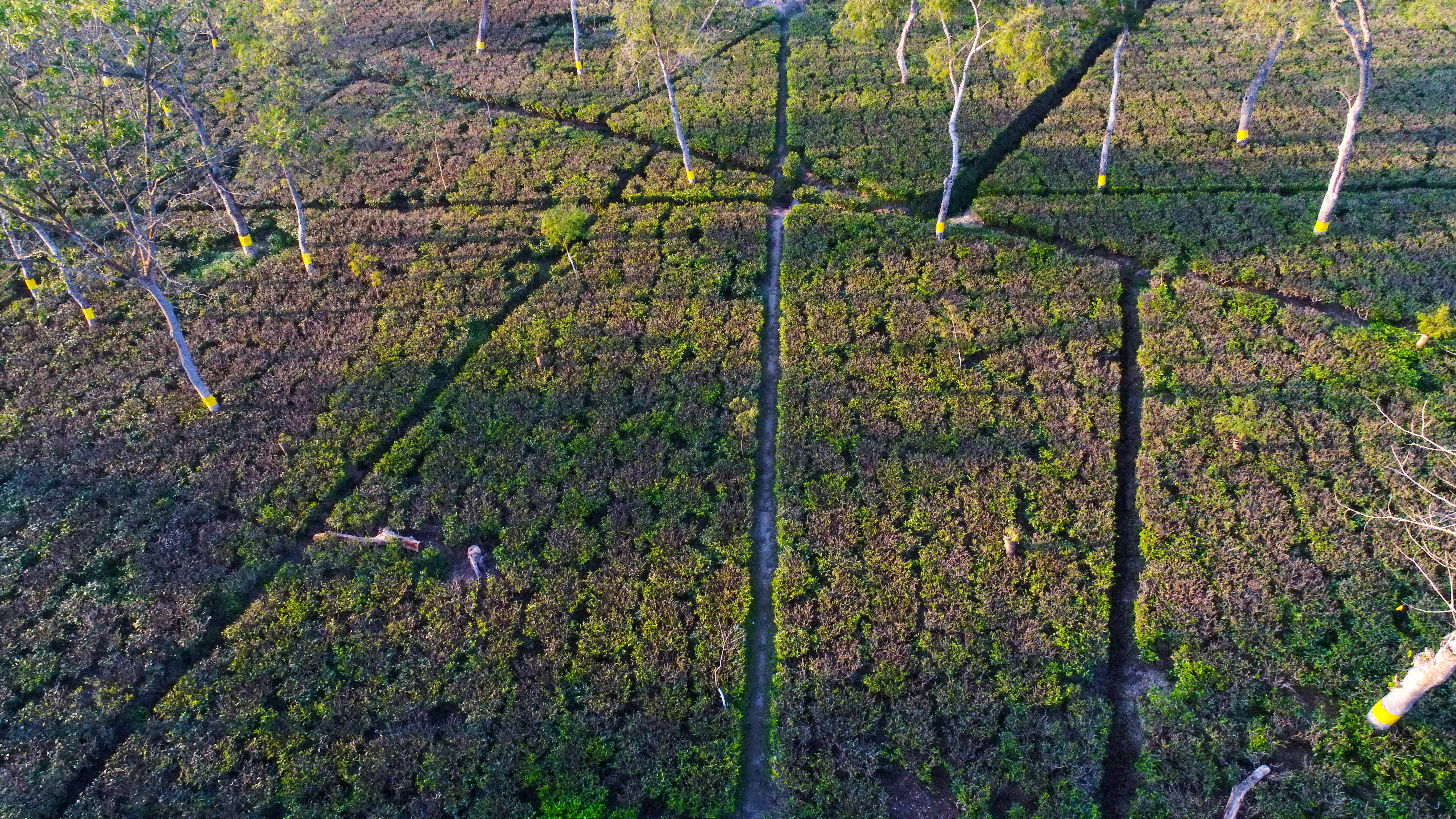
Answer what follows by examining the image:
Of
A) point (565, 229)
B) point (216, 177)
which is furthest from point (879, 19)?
point (216, 177)

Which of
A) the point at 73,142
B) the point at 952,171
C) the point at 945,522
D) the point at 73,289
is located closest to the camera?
the point at 945,522

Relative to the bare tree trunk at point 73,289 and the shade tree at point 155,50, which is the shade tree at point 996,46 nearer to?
the shade tree at point 155,50

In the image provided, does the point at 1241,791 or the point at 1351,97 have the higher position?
the point at 1351,97

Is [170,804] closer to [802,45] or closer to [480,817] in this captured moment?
[480,817]

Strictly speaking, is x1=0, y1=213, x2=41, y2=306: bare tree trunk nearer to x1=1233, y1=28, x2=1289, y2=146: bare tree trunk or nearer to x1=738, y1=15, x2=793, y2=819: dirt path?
x1=738, y1=15, x2=793, y2=819: dirt path

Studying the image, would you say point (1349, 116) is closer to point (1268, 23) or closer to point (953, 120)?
point (1268, 23)

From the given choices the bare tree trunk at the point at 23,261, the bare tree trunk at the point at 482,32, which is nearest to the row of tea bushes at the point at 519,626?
the bare tree trunk at the point at 23,261
